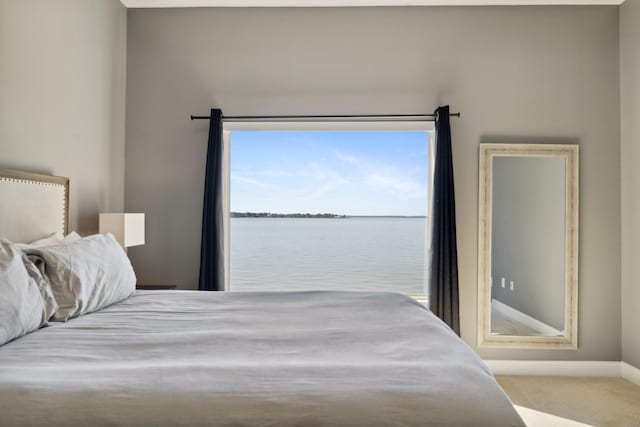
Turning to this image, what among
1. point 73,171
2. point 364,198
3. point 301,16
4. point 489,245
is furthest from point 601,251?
point 73,171

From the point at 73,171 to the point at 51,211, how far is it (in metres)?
0.46

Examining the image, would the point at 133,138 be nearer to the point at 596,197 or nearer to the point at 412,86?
the point at 412,86

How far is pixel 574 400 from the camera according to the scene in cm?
303

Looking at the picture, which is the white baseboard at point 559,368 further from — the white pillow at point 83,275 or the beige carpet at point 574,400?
the white pillow at point 83,275

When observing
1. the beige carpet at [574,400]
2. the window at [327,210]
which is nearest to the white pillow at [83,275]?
the window at [327,210]

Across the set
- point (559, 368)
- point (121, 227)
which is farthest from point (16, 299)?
point (559, 368)

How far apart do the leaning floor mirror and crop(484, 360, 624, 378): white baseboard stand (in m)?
0.14

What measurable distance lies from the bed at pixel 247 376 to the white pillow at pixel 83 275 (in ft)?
0.49

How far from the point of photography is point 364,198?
404 cm

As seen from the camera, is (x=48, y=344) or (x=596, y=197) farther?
(x=596, y=197)

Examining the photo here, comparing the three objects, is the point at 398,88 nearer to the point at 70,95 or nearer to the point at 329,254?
the point at 329,254

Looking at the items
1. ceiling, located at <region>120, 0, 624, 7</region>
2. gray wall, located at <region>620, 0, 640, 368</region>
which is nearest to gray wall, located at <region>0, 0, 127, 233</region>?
ceiling, located at <region>120, 0, 624, 7</region>

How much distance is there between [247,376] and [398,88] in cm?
301

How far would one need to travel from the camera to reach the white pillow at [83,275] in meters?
1.88
